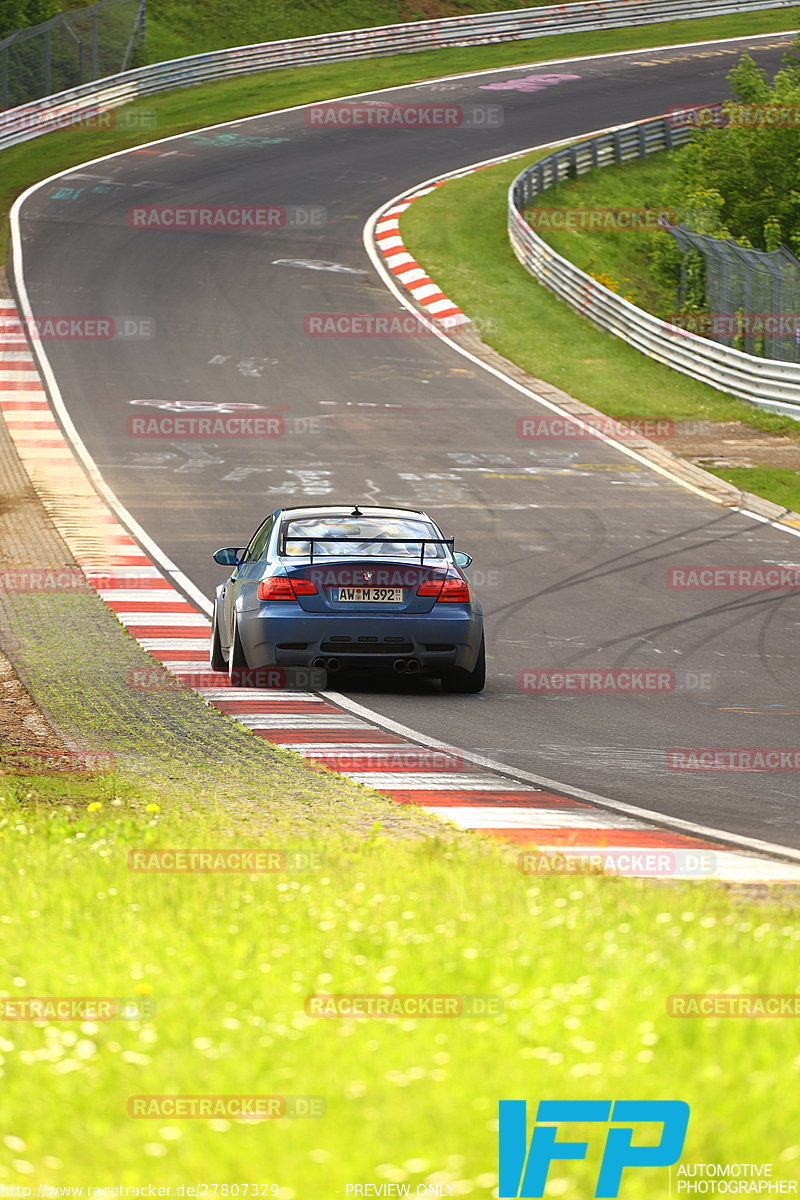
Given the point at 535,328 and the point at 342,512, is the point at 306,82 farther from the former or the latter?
→ the point at 342,512

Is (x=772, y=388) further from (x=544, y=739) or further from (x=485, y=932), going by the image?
(x=485, y=932)

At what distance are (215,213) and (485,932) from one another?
131 ft

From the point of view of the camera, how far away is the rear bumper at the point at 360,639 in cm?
1245

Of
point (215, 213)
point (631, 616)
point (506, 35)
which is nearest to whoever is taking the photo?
point (631, 616)

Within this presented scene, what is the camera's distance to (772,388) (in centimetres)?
2888

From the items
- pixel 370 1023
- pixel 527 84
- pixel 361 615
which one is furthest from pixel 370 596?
pixel 527 84

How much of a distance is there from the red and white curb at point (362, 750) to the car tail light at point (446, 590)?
47.2 inches

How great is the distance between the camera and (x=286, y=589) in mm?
12547

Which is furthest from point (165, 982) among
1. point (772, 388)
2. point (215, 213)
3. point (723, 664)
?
point (215, 213)

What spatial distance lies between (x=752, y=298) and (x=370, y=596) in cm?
2121

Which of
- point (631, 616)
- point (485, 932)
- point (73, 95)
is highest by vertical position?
point (73, 95)

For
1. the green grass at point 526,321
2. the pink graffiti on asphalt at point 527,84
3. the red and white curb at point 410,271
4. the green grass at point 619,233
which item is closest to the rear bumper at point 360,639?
the green grass at point 526,321

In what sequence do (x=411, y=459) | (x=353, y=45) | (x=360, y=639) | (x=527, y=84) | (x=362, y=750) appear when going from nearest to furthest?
(x=362, y=750) → (x=360, y=639) → (x=411, y=459) → (x=527, y=84) → (x=353, y=45)

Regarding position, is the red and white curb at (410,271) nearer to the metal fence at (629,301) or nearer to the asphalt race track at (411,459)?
the asphalt race track at (411,459)
